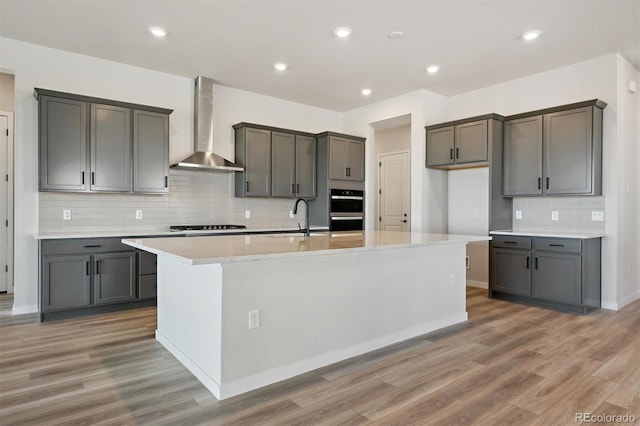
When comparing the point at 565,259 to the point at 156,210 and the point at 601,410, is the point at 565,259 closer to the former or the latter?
the point at 601,410

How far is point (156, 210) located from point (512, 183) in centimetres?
460

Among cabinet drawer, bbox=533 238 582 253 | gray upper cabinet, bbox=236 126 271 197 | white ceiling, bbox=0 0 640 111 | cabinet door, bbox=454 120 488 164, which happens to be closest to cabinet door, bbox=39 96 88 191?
white ceiling, bbox=0 0 640 111

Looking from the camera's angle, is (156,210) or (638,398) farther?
(156,210)

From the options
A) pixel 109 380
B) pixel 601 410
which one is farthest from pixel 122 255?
pixel 601 410

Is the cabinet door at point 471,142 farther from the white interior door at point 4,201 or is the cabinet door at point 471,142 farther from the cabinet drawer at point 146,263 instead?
the white interior door at point 4,201

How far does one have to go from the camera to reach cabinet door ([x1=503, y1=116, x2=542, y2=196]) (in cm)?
477

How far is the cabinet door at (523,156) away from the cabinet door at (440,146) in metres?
0.70

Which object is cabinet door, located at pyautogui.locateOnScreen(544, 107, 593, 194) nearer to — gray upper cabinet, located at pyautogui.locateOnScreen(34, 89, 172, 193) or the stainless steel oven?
the stainless steel oven

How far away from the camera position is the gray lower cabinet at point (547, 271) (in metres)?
4.22

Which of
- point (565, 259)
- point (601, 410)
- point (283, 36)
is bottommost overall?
point (601, 410)

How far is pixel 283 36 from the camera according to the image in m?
3.93

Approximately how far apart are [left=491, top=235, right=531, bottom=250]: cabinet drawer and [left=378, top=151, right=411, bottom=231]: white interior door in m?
2.15

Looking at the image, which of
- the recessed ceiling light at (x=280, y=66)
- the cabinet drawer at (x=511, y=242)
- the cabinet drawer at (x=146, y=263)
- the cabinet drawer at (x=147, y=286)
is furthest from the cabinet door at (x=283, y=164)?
the cabinet drawer at (x=511, y=242)

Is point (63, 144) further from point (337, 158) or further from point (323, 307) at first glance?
point (337, 158)
